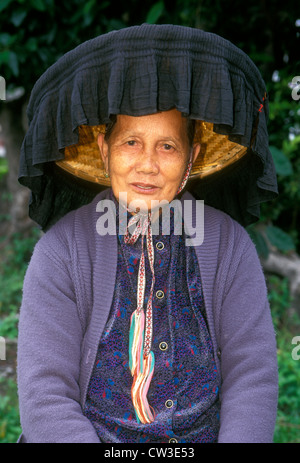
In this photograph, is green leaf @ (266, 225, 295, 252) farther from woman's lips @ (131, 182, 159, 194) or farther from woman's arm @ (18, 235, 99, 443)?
woman's arm @ (18, 235, 99, 443)

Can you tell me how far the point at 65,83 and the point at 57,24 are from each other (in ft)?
6.62

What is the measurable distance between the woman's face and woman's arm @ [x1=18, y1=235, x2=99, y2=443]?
32cm

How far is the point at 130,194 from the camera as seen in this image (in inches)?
63.6

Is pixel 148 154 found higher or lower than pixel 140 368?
higher

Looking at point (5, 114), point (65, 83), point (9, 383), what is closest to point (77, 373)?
point (65, 83)

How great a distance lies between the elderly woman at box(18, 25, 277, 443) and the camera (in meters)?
1.36

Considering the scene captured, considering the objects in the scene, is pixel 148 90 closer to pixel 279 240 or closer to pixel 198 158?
pixel 198 158

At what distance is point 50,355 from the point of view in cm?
148

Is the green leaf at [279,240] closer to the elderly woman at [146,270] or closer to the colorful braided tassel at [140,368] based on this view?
the elderly woman at [146,270]

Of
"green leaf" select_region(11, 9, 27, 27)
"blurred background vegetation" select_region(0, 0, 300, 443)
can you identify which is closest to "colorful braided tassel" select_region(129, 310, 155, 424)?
"blurred background vegetation" select_region(0, 0, 300, 443)

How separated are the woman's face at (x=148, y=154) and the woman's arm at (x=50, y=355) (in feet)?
1.03

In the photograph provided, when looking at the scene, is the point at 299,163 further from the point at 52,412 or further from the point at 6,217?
the point at 6,217

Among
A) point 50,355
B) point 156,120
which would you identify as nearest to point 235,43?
point 156,120

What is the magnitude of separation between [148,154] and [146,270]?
39cm
